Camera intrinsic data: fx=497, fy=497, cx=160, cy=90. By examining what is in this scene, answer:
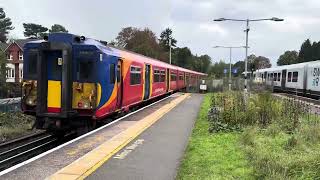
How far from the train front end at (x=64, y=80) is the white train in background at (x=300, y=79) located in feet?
80.0

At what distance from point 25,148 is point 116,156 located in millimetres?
7137

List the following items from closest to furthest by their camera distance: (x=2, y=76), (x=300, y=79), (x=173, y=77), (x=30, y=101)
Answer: (x=30, y=101), (x=300, y=79), (x=173, y=77), (x=2, y=76)

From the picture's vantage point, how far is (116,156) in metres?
11.3

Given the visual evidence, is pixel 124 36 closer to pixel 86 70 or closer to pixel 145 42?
pixel 145 42

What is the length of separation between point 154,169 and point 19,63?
3166 inches

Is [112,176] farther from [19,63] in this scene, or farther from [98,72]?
[19,63]

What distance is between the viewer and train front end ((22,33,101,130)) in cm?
1580

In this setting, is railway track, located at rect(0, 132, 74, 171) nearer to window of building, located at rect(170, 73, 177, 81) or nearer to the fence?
the fence

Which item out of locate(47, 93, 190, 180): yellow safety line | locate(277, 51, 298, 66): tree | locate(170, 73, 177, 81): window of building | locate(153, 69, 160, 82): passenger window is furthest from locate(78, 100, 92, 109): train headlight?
locate(277, 51, 298, 66): tree

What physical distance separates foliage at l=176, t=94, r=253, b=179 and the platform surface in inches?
9.7

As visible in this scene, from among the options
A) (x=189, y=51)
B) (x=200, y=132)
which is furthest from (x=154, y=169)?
(x=189, y=51)

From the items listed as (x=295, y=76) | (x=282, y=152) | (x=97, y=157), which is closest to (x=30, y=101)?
(x=97, y=157)

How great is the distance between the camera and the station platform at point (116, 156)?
9484 mm

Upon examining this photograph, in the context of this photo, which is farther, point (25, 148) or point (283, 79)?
point (283, 79)
